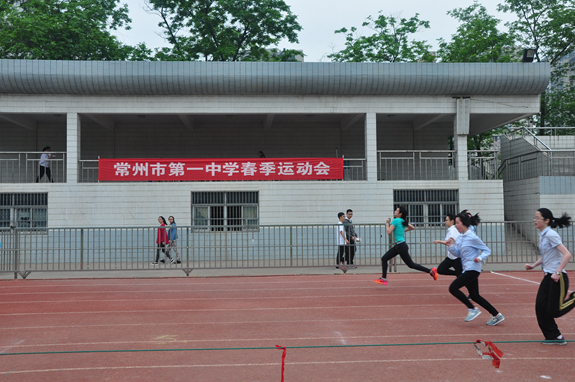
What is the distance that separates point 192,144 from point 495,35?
64.5ft

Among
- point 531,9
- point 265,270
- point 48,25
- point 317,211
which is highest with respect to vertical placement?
point 531,9

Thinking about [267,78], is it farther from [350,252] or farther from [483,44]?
[483,44]

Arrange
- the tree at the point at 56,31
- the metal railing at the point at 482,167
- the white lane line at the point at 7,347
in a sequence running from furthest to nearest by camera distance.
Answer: the tree at the point at 56,31, the metal railing at the point at 482,167, the white lane line at the point at 7,347

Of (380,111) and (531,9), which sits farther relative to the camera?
(531,9)

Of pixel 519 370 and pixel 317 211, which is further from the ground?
pixel 317 211

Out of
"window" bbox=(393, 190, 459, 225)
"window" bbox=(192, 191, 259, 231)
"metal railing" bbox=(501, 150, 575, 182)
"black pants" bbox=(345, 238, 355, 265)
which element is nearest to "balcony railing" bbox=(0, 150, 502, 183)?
"window" bbox=(393, 190, 459, 225)

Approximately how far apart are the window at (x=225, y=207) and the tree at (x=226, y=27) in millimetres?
14717

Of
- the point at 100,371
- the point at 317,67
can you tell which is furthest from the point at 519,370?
the point at 317,67

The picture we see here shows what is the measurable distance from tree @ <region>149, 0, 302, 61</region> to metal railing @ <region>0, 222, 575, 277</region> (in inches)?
760

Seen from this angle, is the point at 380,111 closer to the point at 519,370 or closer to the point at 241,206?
the point at 241,206

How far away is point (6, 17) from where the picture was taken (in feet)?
91.0

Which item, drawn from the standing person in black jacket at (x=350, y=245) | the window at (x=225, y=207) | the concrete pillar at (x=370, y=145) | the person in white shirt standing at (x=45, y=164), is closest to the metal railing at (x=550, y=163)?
the concrete pillar at (x=370, y=145)

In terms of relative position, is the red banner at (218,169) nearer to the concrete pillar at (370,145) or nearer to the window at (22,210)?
the concrete pillar at (370,145)

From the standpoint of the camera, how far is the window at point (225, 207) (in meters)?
19.2
